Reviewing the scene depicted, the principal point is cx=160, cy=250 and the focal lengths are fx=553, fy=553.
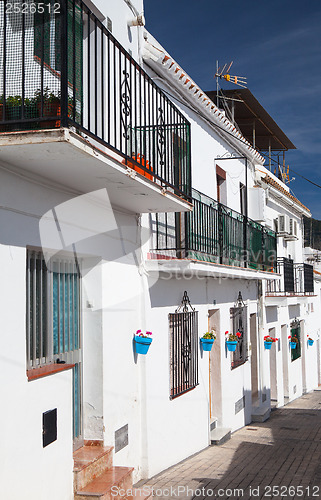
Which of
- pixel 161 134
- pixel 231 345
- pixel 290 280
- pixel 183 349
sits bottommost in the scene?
pixel 231 345

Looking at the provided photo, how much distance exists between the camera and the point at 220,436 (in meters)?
10.4

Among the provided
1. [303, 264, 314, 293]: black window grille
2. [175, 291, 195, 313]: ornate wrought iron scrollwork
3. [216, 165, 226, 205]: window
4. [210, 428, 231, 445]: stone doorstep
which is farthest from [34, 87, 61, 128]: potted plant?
[303, 264, 314, 293]: black window grille

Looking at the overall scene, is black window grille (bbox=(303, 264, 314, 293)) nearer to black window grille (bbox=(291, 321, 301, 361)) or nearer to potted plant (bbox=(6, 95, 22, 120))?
black window grille (bbox=(291, 321, 301, 361))

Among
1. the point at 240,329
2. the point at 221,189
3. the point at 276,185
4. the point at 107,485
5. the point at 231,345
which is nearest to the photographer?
the point at 107,485

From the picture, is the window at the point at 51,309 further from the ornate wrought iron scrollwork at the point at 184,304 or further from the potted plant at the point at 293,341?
the potted plant at the point at 293,341

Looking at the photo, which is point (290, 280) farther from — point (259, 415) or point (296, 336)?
point (259, 415)

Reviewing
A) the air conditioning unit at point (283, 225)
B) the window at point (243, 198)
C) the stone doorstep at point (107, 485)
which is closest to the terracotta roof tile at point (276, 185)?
the air conditioning unit at point (283, 225)

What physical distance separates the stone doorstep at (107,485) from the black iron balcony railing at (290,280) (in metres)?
11.1

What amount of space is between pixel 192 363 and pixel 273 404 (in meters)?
8.18

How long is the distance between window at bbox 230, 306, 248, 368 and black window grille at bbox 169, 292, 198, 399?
9.11ft

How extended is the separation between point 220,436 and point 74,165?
7286mm

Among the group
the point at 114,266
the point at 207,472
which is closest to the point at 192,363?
the point at 207,472

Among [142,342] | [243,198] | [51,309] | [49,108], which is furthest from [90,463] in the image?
[243,198]

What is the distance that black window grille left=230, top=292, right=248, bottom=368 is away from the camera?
12.4 meters
